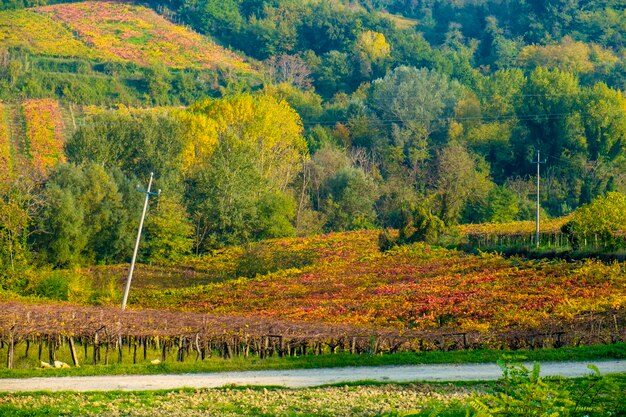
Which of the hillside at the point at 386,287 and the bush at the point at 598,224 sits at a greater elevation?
the bush at the point at 598,224

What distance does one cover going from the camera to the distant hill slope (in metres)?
141

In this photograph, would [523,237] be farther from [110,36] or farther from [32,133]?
[110,36]

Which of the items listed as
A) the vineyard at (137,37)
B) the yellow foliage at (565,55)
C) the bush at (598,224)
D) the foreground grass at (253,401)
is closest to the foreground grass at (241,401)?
the foreground grass at (253,401)

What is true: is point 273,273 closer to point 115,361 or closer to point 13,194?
point 13,194

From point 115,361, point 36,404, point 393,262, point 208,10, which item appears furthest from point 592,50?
point 36,404

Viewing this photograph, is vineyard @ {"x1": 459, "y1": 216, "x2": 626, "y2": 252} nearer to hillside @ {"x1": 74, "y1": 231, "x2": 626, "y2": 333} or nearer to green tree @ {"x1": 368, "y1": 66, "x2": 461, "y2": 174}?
hillside @ {"x1": 74, "y1": 231, "x2": 626, "y2": 333}

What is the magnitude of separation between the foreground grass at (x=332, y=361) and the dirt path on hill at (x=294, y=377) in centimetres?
57

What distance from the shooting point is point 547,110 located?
103 m

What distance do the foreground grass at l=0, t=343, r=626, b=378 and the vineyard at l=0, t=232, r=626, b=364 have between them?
2.02m

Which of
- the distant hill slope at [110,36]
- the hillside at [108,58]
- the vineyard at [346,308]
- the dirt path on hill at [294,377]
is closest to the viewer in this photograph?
the dirt path on hill at [294,377]

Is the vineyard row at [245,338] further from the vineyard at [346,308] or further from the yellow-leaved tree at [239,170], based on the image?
the yellow-leaved tree at [239,170]

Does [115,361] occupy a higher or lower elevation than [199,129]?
lower

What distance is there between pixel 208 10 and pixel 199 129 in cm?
8495

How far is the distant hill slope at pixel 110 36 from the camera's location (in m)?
141
